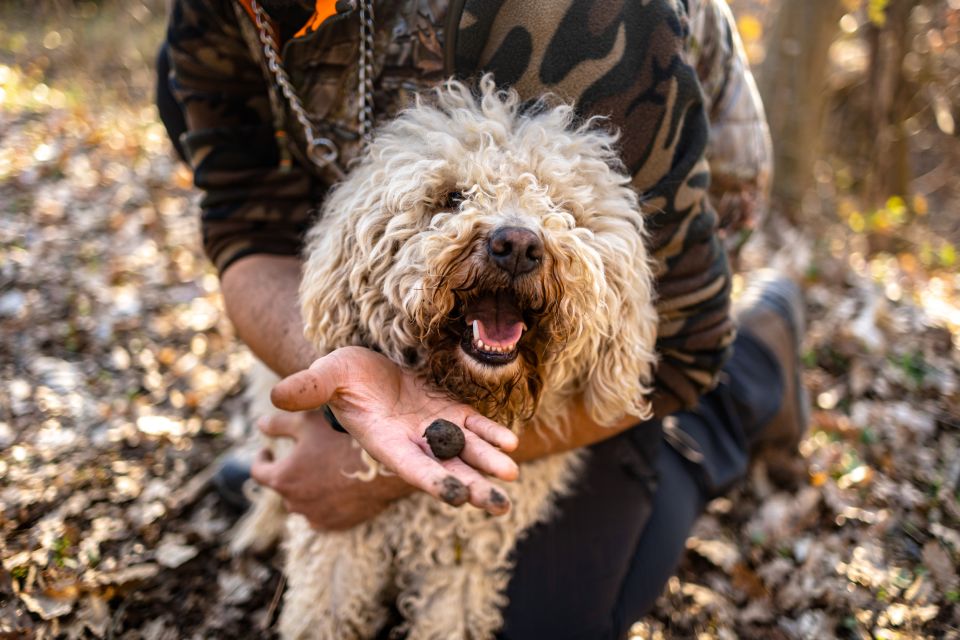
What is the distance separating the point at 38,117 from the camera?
236 inches

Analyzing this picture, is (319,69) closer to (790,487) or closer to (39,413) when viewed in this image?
(39,413)

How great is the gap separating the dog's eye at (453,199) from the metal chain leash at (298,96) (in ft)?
1.26

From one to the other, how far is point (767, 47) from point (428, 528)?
190 inches

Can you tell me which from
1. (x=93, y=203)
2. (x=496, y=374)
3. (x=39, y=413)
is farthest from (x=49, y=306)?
(x=496, y=374)

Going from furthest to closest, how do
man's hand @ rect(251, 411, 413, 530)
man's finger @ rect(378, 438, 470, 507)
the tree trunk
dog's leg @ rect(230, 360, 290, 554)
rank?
the tree trunk < dog's leg @ rect(230, 360, 290, 554) < man's hand @ rect(251, 411, 413, 530) < man's finger @ rect(378, 438, 470, 507)

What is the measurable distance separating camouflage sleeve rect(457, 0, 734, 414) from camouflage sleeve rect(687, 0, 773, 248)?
0.26 meters

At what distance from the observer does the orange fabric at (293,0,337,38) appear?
1846mm

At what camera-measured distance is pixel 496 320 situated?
1.67 meters

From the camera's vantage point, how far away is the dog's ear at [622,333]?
178 cm

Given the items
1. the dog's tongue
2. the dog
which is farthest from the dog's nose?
the dog's tongue

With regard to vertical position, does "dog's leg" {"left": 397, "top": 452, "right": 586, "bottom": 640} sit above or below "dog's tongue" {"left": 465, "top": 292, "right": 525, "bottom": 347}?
below

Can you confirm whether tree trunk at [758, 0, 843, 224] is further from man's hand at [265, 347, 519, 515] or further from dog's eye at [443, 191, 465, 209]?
man's hand at [265, 347, 519, 515]

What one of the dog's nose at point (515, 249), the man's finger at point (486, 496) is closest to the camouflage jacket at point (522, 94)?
the dog's nose at point (515, 249)

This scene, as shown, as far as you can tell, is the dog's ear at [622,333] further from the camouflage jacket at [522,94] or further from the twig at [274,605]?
the twig at [274,605]
